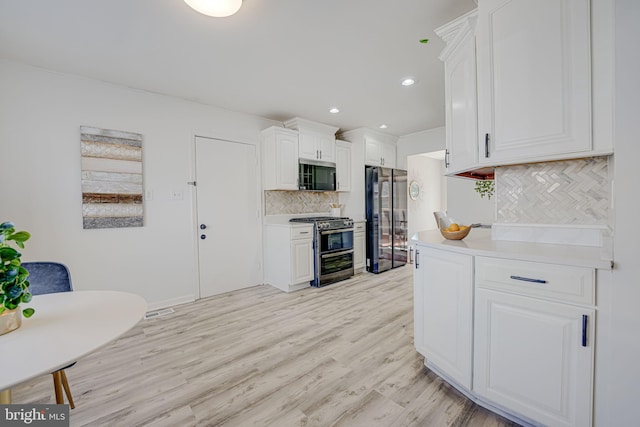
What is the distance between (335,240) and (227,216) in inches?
64.2

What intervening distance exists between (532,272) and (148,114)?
3777 millimetres

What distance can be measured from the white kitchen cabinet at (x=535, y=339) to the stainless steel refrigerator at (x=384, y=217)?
3184 millimetres

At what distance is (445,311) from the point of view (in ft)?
5.51

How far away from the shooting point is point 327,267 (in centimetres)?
402

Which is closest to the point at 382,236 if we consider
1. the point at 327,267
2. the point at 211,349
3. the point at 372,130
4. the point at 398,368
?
the point at 327,267

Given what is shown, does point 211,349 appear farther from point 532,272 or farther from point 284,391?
point 532,272

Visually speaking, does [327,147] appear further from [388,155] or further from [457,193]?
[457,193]

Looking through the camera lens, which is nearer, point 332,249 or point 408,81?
point 408,81

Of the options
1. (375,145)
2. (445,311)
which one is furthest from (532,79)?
(375,145)

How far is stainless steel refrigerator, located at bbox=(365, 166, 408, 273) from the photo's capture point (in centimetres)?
466

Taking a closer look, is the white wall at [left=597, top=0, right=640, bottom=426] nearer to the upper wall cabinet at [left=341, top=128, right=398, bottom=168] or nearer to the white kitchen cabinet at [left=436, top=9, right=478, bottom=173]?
the white kitchen cabinet at [left=436, top=9, right=478, bottom=173]

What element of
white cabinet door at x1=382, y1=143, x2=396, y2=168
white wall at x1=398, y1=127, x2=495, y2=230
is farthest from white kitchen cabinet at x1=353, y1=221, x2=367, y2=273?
white wall at x1=398, y1=127, x2=495, y2=230

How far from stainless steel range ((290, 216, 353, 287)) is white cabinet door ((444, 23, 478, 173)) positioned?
222 centimetres

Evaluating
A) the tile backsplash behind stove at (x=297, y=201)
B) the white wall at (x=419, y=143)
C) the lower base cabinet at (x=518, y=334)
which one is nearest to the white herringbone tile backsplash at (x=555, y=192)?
the lower base cabinet at (x=518, y=334)
